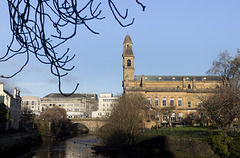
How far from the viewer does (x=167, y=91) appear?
237ft

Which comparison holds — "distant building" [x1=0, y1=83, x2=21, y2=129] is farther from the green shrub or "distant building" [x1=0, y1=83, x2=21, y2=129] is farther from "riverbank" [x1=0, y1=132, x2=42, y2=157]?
the green shrub

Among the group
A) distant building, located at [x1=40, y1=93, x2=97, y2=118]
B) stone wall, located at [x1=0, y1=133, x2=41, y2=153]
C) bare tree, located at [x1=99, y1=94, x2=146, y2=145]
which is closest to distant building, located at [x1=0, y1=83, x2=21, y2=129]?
stone wall, located at [x1=0, y1=133, x2=41, y2=153]

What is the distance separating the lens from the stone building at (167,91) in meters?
65.5

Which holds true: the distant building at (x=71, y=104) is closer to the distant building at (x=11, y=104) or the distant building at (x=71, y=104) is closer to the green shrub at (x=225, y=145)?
the distant building at (x=11, y=104)

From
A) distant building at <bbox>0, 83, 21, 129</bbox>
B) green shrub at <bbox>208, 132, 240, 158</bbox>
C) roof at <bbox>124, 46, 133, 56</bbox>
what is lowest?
green shrub at <bbox>208, 132, 240, 158</bbox>

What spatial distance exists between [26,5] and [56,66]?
2.28 feet

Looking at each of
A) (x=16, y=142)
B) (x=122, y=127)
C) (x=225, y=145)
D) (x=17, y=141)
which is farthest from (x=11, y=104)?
(x=225, y=145)

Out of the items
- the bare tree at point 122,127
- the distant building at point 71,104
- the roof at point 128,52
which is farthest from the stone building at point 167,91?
the distant building at point 71,104

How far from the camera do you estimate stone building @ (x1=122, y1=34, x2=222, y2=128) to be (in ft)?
215

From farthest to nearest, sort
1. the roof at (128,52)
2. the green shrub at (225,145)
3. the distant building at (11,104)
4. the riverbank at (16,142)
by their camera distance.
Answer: the roof at (128,52)
the distant building at (11,104)
the riverbank at (16,142)
the green shrub at (225,145)

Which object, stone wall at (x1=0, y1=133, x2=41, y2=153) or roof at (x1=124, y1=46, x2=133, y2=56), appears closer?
stone wall at (x1=0, y1=133, x2=41, y2=153)

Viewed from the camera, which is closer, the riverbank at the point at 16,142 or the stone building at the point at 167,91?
the riverbank at the point at 16,142

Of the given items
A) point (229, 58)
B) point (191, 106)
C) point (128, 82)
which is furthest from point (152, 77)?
point (229, 58)

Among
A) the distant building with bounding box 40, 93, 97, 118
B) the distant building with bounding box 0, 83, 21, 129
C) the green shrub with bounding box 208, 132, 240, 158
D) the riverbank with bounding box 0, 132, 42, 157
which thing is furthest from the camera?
the distant building with bounding box 40, 93, 97, 118
